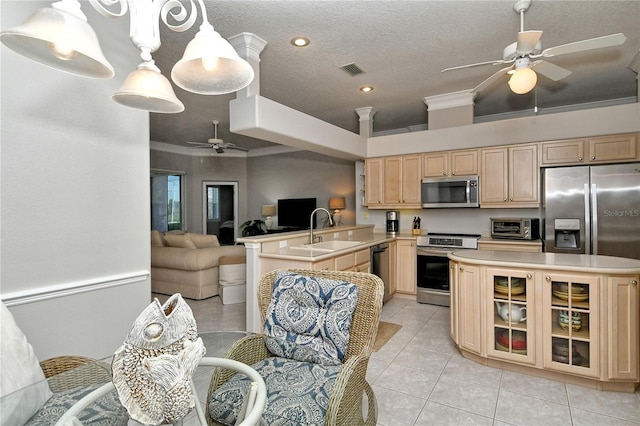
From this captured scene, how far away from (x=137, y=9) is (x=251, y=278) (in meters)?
2.42

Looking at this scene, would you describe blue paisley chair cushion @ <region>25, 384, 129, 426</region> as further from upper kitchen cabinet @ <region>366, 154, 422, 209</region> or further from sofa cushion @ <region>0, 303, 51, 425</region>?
upper kitchen cabinet @ <region>366, 154, 422, 209</region>

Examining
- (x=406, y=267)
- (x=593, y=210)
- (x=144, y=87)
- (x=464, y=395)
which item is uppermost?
(x=144, y=87)

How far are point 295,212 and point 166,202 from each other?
10.6 feet

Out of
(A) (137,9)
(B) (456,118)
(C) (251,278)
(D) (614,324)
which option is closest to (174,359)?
(A) (137,9)

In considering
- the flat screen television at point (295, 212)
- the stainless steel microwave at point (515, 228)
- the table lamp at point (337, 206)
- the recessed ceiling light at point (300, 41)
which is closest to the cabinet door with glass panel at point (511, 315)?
the stainless steel microwave at point (515, 228)

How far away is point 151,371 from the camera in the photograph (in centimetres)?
84

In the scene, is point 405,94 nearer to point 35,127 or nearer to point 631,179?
point 631,179

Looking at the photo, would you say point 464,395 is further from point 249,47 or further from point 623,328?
point 249,47

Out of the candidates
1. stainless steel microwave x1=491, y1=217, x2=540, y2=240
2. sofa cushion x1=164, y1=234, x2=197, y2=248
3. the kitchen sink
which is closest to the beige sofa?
sofa cushion x1=164, y1=234, x2=197, y2=248

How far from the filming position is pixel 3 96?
1684 millimetres

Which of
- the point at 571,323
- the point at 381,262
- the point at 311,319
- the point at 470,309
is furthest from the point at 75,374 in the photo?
the point at 381,262

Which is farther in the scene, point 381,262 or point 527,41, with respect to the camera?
point 381,262

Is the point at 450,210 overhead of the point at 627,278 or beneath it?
overhead

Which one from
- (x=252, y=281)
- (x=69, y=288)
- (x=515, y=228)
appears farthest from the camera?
(x=515, y=228)
